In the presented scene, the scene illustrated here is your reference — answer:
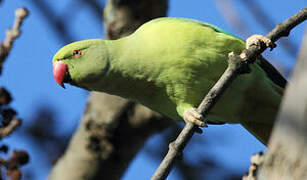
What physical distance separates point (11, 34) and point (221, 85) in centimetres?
108

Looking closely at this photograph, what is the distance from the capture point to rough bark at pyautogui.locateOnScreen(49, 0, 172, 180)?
4.14 m

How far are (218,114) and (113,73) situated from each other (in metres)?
0.79

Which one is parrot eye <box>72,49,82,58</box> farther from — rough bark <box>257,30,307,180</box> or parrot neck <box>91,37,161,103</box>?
rough bark <box>257,30,307,180</box>

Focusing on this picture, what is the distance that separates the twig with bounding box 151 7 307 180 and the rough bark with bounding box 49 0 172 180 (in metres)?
1.64

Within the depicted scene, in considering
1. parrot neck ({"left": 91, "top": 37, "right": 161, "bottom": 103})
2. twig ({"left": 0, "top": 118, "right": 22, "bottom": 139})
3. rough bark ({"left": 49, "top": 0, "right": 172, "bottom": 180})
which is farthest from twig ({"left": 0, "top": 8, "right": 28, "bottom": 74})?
rough bark ({"left": 49, "top": 0, "right": 172, "bottom": 180})

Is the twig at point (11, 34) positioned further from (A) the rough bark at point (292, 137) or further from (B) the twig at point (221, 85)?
(A) the rough bark at point (292, 137)

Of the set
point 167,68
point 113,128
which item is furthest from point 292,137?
point 113,128

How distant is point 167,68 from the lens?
3260 millimetres

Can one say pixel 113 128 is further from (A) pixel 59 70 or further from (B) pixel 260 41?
(B) pixel 260 41

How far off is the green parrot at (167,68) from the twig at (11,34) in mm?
776

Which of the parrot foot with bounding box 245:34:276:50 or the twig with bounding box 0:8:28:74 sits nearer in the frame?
the twig with bounding box 0:8:28:74

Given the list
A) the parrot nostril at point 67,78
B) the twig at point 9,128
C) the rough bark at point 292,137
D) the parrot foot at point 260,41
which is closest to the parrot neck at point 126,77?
the parrot nostril at point 67,78

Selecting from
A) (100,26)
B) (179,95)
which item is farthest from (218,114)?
(100,26)

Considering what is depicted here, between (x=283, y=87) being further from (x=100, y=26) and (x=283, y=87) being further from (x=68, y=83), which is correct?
(x=100, y=26)
